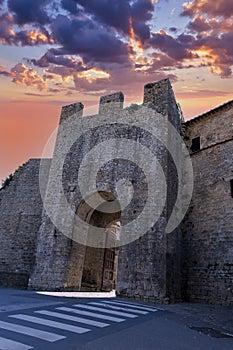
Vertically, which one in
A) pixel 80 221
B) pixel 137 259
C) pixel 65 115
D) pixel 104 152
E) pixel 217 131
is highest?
pixel 65 115

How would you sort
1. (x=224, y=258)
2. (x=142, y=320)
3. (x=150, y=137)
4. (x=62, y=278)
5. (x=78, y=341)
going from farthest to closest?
(x=150, y=137)
(x=62, y=278)
(x=224, y=258)
(x=142, y=320)
(x=78, y=341)

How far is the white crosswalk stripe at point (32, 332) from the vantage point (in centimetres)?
363

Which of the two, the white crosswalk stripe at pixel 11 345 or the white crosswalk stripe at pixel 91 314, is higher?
the white crosswalk stripe at pixel 91 314

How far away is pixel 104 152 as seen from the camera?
12.4 meters

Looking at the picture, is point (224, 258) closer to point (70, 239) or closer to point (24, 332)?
point (70, 239)

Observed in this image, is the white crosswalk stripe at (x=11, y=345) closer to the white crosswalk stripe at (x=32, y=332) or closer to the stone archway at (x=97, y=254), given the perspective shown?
the white crosswalk stripe at (x=32, y=332)

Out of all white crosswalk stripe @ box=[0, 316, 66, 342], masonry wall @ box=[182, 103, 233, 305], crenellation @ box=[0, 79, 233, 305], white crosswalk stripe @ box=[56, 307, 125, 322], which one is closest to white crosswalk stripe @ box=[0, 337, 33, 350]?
white crosswalk stripe @ box=[0, 316, 66, 342]

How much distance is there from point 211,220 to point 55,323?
7.78 m

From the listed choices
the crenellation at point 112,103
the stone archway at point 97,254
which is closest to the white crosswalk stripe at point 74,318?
the stone archway at point 97,254

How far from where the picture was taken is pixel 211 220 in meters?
10.8

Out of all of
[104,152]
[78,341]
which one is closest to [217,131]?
[104,152]

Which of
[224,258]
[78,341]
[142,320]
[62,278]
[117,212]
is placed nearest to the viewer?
[78,341]

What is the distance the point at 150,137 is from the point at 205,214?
3683 millimetres

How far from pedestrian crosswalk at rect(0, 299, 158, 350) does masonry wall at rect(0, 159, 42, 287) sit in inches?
→ 297
